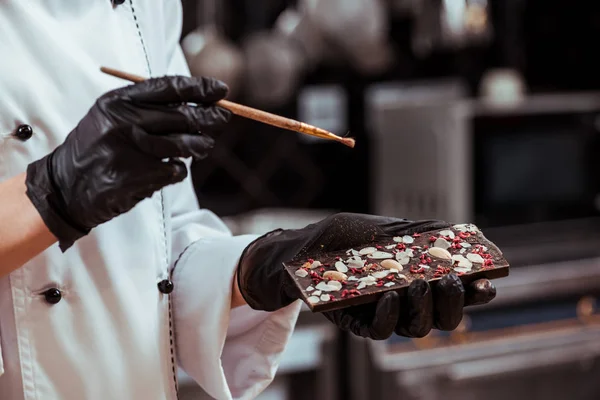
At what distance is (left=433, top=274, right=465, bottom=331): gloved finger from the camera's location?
87 cm

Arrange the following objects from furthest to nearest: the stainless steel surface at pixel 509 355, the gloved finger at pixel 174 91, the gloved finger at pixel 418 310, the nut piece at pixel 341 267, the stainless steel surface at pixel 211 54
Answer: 1. the stainless steel surface at pixel 211 54
2. the stainless steel surface at pixel 509 355
3. the nut piece at pixel 341 267
4. the gloved finger at pixel 418 310
5. the gloved finger at pixel 174 91

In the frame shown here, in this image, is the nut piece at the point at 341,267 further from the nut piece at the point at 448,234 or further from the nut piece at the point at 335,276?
the nut piece at the point at 448,234

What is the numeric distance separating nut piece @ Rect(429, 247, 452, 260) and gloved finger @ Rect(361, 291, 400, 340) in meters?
0.16

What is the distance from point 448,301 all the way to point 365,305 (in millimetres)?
112

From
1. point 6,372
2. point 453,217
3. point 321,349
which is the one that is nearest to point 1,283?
point 6,372

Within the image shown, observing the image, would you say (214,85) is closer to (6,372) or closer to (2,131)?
(2,131)

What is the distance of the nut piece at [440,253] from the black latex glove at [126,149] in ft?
1.21

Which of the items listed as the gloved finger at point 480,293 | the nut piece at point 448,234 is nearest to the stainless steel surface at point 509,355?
the nut piece at point 448,234

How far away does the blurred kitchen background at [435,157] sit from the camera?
94.4 inches

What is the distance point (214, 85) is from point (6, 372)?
1.57 feet

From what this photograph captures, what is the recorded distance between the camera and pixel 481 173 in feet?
8.82

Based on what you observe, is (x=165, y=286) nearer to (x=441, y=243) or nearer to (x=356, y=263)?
(x=356, y=263)

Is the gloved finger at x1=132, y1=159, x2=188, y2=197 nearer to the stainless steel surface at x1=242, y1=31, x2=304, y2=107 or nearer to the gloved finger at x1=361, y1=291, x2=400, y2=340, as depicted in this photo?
the gloved finger at x1=361, y1=291, x2=400, y2=340

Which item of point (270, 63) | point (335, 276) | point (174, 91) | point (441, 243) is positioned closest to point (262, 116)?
point (174, 91)
